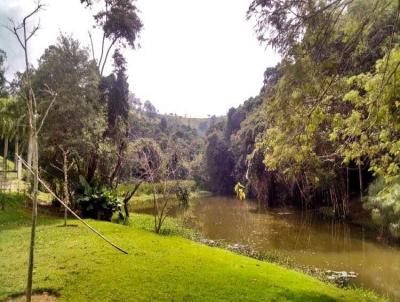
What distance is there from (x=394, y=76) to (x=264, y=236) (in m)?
16.5

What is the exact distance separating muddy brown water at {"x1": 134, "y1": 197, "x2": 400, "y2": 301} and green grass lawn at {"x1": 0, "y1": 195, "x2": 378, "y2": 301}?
455cm

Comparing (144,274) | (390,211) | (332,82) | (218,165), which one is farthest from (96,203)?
(218,165)

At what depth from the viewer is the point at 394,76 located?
555 cm

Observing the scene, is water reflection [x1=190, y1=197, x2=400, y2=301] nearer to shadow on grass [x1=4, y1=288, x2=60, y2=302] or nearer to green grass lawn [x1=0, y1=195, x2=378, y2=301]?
green grass lawn [x1=0, y1=195, x2=378, y2=301]

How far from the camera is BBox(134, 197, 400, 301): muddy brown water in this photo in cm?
1390

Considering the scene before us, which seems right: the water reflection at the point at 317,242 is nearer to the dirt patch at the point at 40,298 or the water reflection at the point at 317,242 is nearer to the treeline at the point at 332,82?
the treeline at the point at 332,82

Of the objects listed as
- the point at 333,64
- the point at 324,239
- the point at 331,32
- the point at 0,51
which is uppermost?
the point at 0,51

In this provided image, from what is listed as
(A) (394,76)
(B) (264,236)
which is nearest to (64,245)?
(A) (394,76)

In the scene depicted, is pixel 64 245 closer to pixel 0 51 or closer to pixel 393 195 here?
pixel 393 195

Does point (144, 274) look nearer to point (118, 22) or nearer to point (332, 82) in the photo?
point (332, 82)

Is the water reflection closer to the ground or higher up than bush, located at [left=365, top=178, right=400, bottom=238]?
closer to the ground

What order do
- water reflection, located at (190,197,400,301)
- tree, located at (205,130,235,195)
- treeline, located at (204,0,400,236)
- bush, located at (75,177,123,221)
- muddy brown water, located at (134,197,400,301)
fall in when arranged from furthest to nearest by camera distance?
tree, located at (205,130,235,195) < bush, located at (75,177,123,221) < water reflection, located at (190,197,400,301) < muddy brown water, located at (134,197,400,301) < treeline, located at (204,0,400,236)

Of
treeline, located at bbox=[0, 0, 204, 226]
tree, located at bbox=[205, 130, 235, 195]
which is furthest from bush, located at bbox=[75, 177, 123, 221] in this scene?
tree, located at bbox=[205, 130, 235, 195]

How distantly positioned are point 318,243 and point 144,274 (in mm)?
13099
